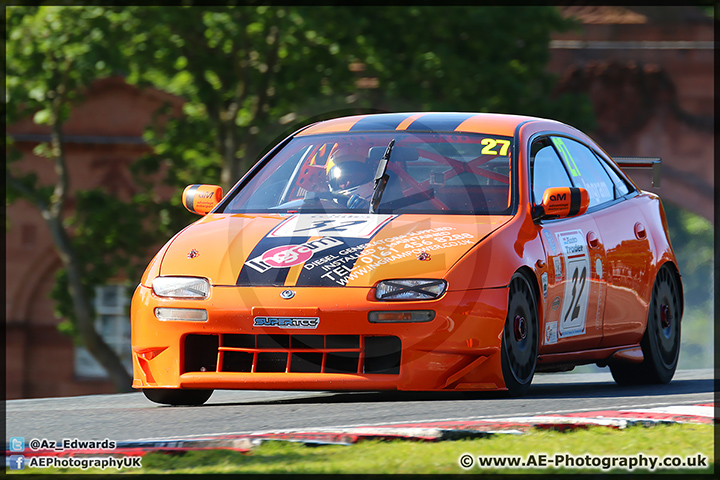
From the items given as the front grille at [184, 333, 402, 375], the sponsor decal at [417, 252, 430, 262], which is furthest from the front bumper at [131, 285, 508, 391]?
the sponsor decal at [417, 252, 430, 262]

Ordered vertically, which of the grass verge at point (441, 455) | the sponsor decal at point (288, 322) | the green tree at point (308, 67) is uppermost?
the green tree at point (308, 67)

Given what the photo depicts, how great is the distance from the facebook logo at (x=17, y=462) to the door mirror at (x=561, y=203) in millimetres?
3171

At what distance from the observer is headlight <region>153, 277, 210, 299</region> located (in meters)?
6.57

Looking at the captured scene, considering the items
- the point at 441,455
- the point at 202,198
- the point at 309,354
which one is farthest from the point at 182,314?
the point at 441,455

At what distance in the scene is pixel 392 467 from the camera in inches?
186

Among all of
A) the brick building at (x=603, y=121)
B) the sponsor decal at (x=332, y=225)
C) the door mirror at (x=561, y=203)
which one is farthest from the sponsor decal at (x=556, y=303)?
the brick building at (x=603, y=121)

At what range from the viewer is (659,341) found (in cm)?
873

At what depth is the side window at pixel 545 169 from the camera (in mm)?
7554

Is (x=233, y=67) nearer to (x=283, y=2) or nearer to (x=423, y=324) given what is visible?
(x=283, y=2)

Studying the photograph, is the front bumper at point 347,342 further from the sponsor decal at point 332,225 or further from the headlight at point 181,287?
the sponsor decal at point 332,225

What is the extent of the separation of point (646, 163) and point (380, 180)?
8.94 ft

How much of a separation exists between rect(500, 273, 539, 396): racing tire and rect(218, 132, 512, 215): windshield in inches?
20.2

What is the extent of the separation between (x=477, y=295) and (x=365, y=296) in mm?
552

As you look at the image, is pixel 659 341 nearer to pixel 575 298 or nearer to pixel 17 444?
pixel 575 298
